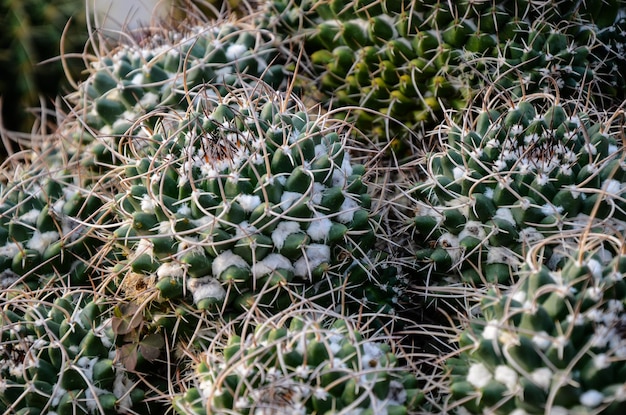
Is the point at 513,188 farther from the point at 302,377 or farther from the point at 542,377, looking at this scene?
the point at 302,377

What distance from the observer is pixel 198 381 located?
1.82m

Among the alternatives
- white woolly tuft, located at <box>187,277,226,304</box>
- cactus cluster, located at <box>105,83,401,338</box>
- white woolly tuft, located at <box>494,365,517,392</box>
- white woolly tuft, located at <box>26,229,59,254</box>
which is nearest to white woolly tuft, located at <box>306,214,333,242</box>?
cactus cluster, located at <box>105,83,401,338</box>

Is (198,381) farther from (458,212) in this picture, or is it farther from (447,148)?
(447,148)

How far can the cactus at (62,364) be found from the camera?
1.91 metres

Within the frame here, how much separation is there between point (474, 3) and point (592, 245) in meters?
0.97

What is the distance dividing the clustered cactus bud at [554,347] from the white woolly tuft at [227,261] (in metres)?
0.58

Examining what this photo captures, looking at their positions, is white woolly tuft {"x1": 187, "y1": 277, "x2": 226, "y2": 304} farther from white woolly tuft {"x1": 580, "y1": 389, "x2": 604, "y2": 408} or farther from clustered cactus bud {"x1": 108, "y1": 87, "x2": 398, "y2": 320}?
white woolly tuft {"x1": 580, "y1": 389, "x2": 604, "y2": 408}

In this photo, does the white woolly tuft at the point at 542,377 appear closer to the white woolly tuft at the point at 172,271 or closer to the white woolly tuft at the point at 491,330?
the white woolly tuft at the point at 491,330

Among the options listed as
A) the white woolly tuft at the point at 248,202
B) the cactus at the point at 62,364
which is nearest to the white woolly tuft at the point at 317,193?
the white woolly tuft at the point at 248,202

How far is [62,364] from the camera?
1.93 metres

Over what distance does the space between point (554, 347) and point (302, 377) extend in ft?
1.65

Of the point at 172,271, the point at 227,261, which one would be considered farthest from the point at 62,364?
the point at 227,261

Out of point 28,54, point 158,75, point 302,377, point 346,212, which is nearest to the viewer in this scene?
point 302,377

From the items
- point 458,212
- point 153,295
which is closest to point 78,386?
point 153,295
